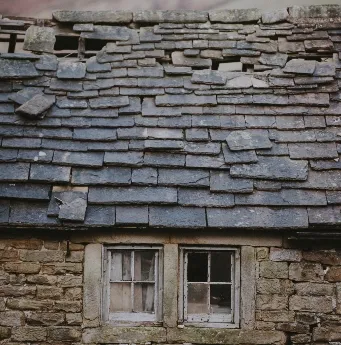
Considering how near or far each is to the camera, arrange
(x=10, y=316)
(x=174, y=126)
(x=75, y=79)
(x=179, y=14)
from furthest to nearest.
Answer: (x=179, y=14) < (x=75, y=79) < (x=174, y=126) < (x=10, y=316)

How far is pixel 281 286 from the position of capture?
507cm

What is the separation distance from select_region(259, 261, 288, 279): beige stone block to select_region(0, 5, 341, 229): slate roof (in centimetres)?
48

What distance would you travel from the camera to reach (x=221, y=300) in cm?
529

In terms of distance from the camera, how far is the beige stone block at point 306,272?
200 inches

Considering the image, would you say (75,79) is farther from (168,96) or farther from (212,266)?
(212,266)

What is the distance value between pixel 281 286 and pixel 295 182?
1158 mm

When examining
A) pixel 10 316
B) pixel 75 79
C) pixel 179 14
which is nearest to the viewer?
A: pixel 10 316

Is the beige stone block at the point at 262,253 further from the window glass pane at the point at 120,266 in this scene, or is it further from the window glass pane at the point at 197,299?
the window glass pane at the point at 120,266

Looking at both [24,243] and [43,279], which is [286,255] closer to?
[43,279]

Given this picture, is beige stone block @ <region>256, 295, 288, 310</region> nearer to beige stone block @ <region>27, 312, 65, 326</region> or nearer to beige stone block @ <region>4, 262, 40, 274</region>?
beige stone block @ <region>27, 312, 65, 326</region>

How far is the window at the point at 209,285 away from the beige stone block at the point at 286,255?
0.42m

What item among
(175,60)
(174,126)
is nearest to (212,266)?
(174,126)

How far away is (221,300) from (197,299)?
0.90ft

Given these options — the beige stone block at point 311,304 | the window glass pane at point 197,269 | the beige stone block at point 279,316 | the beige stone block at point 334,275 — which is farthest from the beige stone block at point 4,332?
the beige stone block at point 334,275
